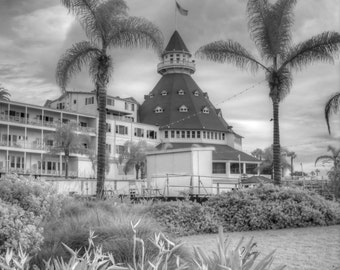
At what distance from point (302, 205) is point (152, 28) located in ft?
38.4

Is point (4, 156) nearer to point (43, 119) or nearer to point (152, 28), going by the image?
point (43, 119)

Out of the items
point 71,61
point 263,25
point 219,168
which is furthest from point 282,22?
point 219,168

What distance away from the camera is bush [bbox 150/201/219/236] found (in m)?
15.5

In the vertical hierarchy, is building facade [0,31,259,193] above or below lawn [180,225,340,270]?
above

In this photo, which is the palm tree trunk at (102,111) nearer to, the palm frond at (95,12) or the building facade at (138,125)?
the palm frond at (95,12)

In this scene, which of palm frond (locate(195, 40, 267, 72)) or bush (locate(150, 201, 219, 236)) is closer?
bush (locate(150, 201, 219, 236))

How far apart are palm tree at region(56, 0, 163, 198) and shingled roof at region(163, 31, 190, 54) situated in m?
67.6

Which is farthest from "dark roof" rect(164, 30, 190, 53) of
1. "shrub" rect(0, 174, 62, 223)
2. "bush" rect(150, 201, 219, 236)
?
"shrub" rect(0, 174, 62, 223)

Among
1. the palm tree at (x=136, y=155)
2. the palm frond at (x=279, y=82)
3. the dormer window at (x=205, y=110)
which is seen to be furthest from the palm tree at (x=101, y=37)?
the dormer window at (x=205, y=110)

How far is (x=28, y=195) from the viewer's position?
34.2ft

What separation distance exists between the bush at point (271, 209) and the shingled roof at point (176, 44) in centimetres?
7497

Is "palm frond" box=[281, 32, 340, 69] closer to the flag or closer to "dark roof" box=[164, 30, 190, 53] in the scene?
the flag

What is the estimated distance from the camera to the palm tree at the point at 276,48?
25.1m

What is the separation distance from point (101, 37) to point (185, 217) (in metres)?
12.2
